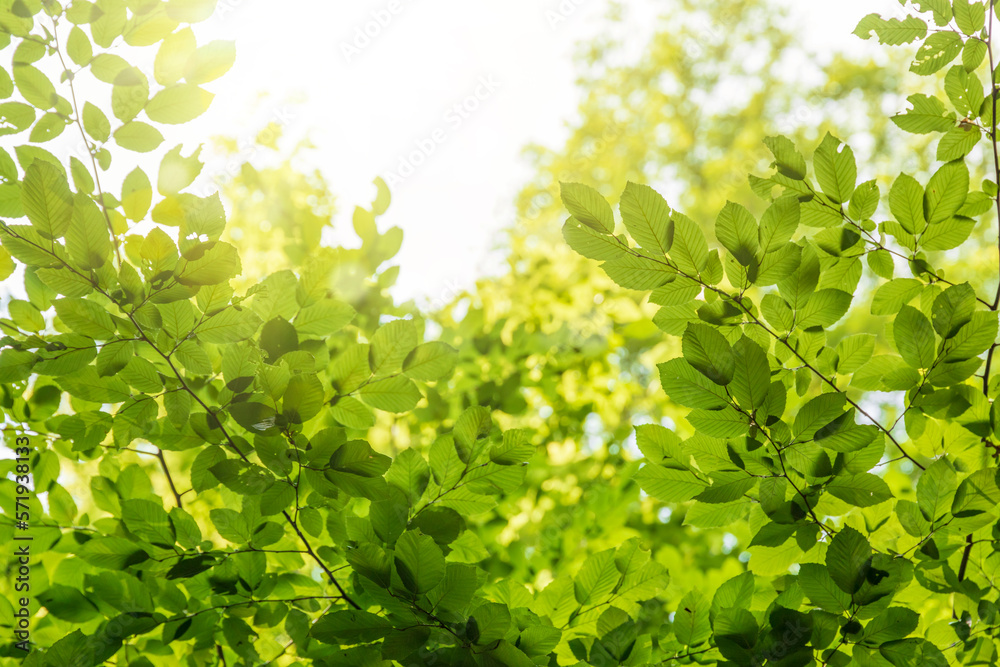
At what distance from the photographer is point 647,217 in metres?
0.91

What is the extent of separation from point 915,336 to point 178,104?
48.4 inches

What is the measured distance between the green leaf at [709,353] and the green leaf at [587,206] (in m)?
0.20

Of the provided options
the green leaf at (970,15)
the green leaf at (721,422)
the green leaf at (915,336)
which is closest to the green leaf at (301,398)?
the green leaf at (721,422)

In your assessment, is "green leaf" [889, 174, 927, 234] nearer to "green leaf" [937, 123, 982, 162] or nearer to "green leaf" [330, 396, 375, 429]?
"green leaf" [937, 123, 982, 162]

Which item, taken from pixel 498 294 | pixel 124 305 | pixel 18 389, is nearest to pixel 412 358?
pixel 124 305

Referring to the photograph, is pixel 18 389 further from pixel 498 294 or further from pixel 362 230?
pixel 498 294

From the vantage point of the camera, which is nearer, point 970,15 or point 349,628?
point 349,628

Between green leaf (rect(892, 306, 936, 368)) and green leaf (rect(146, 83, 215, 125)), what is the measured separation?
3.77 feet

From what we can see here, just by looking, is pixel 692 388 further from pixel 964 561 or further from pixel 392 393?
pixel 964 561

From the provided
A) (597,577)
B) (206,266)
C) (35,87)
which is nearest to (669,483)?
(597,577)

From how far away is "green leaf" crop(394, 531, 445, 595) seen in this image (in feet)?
2.60

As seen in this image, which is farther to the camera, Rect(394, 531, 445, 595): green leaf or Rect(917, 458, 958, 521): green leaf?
Rect(917, 458, 958, 521): green leaf

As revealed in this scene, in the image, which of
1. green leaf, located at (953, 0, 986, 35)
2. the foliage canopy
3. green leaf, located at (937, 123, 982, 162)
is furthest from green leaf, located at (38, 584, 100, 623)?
green leaf, located at (953, 0, 986, 35)

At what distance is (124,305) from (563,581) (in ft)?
2.62
